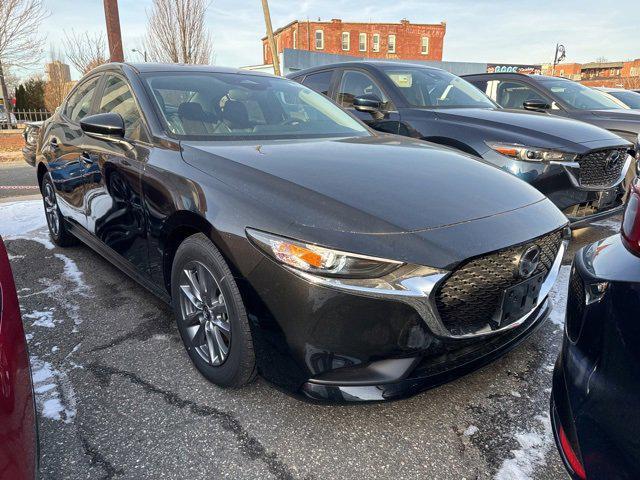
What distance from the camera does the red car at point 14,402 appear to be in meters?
1.14

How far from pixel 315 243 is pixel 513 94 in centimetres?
632

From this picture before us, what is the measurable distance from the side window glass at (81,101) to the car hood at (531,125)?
297 centimetres

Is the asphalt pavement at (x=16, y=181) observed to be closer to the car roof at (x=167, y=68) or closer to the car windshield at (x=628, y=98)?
the car roof at (x=167, y=68)

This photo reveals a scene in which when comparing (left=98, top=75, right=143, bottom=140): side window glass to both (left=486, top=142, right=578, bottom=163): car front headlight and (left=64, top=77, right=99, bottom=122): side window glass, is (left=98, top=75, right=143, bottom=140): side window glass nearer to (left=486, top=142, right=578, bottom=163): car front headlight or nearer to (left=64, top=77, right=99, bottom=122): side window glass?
(left=64, top=77, right=99, bottom=122): side window glass

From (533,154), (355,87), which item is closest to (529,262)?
(533,154)

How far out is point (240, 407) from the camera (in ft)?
6.98

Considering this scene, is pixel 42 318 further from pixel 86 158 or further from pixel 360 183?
pixel 360 183

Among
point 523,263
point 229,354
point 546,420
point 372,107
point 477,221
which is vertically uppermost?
point 372,107

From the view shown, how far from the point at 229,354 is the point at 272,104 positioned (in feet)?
5.86

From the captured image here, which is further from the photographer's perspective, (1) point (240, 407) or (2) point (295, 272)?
(1) point (240, 407)

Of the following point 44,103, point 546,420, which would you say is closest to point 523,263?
point 546,420

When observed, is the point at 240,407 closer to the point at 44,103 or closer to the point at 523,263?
the point at 523,263

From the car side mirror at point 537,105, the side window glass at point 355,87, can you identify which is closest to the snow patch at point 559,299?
the side window glass at point 355,87

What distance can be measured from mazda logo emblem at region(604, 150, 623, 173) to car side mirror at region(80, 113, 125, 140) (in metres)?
3.69
